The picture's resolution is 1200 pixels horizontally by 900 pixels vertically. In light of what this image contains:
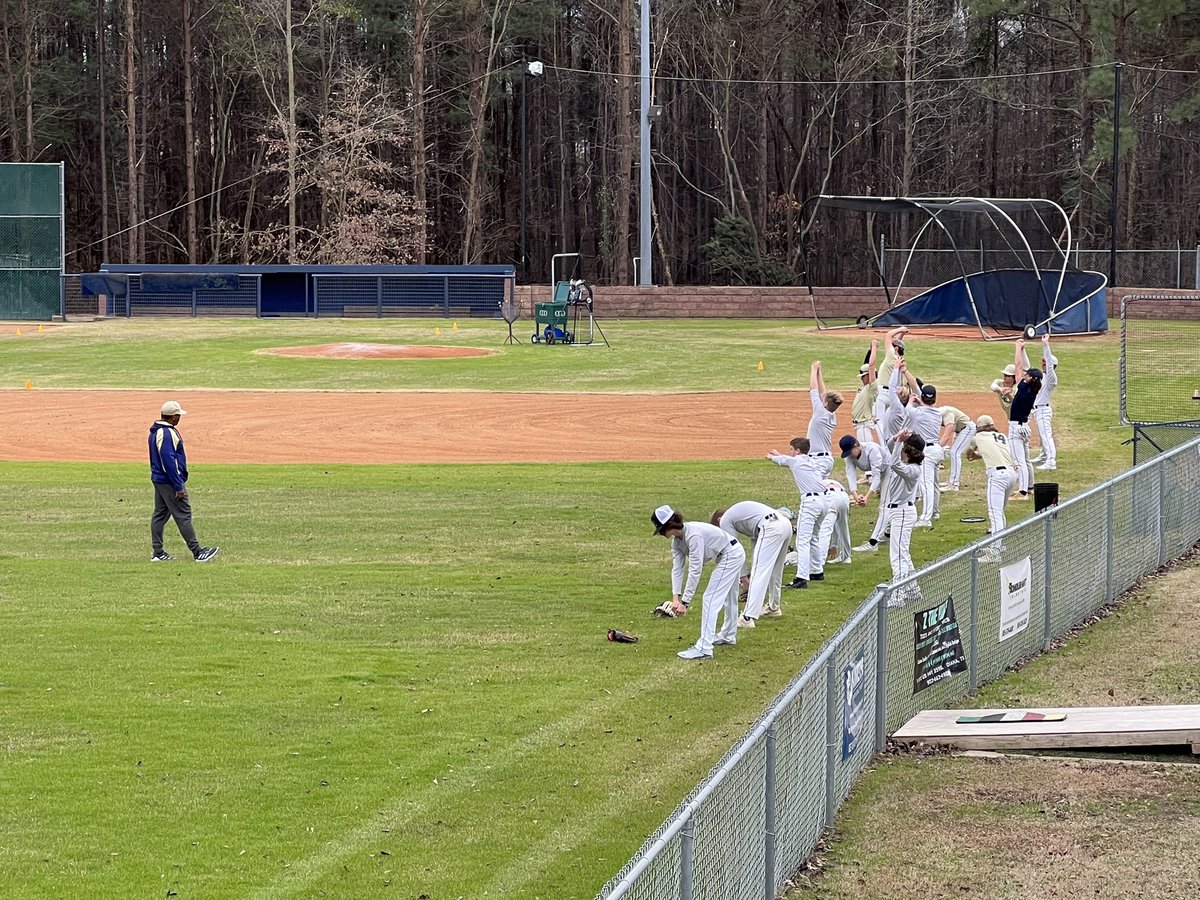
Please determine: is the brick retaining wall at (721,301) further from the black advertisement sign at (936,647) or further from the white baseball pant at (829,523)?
the black advertisement sign at (936,647)

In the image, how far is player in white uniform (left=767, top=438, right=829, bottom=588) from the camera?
17.5 m

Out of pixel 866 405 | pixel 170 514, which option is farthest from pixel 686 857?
pixel 866 405

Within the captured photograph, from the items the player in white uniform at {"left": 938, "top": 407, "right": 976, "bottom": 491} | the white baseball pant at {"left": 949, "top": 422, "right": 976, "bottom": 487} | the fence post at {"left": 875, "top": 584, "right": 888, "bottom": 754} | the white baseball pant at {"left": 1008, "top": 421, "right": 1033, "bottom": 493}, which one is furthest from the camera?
the white baseball pant at {"left": 949, "top": 422, "right": 976, "bottom": 487}

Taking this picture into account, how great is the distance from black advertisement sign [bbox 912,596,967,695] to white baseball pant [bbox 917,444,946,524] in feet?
23.1

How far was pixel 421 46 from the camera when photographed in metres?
70.6

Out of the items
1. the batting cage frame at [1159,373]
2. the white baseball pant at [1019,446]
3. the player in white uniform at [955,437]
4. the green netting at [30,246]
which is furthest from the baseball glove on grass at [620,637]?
the green netting at [30,246]

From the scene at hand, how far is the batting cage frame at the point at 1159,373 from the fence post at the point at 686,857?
16.7 metres

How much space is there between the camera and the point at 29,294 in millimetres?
56094

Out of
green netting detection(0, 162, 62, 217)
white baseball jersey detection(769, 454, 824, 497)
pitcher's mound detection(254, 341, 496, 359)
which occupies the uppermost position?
green netting detection(0, 162, 62, 217)

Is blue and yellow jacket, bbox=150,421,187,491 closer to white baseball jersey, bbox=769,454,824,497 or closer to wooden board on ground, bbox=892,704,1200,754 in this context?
white baseball jersey, bbox=769,454,824,497

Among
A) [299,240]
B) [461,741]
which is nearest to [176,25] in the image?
[299,240]

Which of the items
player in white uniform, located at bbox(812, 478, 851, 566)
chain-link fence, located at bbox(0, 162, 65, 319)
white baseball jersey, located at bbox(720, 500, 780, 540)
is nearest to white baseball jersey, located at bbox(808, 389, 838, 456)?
player in white uniform, located at bbox(812, 478, 851, 566)

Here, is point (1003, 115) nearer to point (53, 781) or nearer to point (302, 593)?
point (302, 593)

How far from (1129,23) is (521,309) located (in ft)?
103
